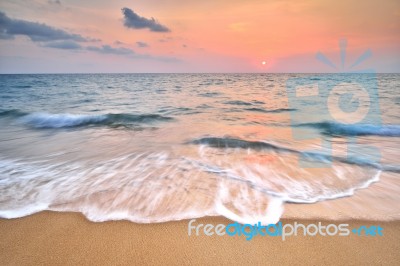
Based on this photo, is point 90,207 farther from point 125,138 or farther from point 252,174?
point 125,138

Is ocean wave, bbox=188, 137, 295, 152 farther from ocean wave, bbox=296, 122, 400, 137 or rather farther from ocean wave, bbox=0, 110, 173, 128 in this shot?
ocean wave, bbox=0, 110, 173, 128

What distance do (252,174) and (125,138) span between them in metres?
4.38

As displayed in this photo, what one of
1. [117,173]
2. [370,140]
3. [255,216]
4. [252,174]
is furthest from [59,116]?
[370,140]

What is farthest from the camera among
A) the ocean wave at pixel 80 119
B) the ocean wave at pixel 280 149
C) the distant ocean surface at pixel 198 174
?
the ocean wave at pixel 80 119

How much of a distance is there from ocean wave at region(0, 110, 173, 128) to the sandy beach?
7.22 metres

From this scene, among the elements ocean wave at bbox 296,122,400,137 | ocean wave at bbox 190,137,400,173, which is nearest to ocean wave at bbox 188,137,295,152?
ocean wave at bbox 190,137,400,173

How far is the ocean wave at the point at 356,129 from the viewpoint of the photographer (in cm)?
782

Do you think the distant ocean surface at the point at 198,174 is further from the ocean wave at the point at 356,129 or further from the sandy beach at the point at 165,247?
the sandy beach at the point at 165,247

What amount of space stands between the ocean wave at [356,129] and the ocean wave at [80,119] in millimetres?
6319

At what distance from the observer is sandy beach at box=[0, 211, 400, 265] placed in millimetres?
2018

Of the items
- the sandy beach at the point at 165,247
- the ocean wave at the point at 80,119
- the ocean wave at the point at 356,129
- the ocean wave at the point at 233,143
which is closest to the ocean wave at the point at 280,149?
the ocean wave at the point at 233,143

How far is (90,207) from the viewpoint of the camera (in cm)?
285

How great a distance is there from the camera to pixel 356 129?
8.29 m

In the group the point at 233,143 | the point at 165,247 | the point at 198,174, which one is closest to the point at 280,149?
the point at 233,143
